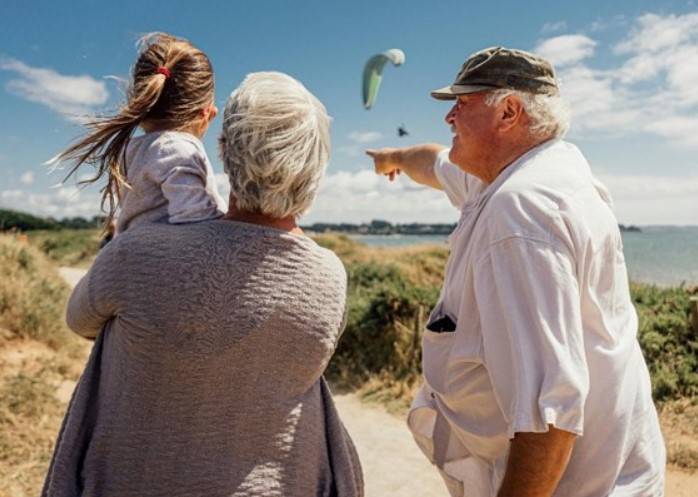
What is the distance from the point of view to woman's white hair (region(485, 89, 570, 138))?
1.64 metres

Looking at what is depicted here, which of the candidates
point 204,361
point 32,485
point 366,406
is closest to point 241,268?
point 204,361

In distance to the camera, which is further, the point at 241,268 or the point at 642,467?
the point at 642,467

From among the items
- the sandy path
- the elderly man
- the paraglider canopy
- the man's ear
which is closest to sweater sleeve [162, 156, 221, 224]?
the elderly man

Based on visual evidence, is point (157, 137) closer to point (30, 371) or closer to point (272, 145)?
point (272, 145)

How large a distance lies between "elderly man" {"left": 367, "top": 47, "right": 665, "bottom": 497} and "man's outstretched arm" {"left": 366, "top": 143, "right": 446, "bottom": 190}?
2.49ft

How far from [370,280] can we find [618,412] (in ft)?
34.0

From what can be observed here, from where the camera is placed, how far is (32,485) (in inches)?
167

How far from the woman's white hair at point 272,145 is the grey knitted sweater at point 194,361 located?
0.09 m

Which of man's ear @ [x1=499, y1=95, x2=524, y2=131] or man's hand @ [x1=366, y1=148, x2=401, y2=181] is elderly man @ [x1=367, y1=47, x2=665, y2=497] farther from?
man's hand @ [x1=366, y1=148, x2=401, y2=181]

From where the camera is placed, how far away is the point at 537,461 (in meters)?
1.36

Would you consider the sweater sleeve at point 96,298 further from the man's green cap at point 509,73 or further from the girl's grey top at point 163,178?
the man's green cap at point 509,73

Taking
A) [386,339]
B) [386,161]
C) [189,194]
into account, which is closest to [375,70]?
[386,339]

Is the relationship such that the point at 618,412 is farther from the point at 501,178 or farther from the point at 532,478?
the point at 501,178

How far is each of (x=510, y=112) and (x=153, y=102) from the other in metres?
1.06
